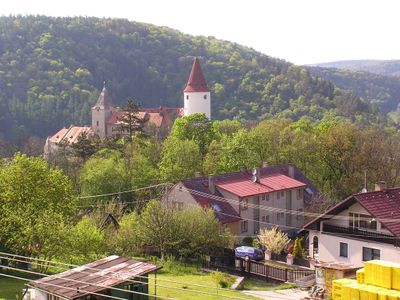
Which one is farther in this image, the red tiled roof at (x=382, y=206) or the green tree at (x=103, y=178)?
the green tree at (x=103, y=178)

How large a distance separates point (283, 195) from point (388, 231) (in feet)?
56.2

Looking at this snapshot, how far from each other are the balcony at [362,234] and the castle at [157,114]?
52696mm

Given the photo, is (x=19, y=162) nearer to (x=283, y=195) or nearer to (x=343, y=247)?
(x=343, y=247)

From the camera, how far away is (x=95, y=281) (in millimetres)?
22875

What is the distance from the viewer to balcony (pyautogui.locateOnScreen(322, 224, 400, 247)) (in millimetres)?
31722

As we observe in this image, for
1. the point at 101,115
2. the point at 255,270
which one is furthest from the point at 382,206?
the point at 101,115

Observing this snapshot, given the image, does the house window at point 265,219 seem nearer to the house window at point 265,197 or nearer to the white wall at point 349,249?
the house window at point 265,197

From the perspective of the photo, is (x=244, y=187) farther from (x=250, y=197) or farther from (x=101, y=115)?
(x=101, y=115)

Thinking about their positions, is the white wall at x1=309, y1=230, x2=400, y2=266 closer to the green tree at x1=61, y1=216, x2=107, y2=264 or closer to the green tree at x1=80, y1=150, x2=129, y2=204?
the green tree at x1=61, y1=216, x2=107, y2=264

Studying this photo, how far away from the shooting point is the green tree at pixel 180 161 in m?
53.4

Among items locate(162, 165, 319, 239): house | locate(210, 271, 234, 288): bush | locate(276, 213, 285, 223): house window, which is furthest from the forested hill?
locate(210, 271, 234, 288): bush

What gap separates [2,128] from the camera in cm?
12575

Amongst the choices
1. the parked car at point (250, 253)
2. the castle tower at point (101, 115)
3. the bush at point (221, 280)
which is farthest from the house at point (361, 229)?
the castle tower at point (101, 115)

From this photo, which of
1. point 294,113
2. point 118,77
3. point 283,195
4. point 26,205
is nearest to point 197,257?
point 26,205
